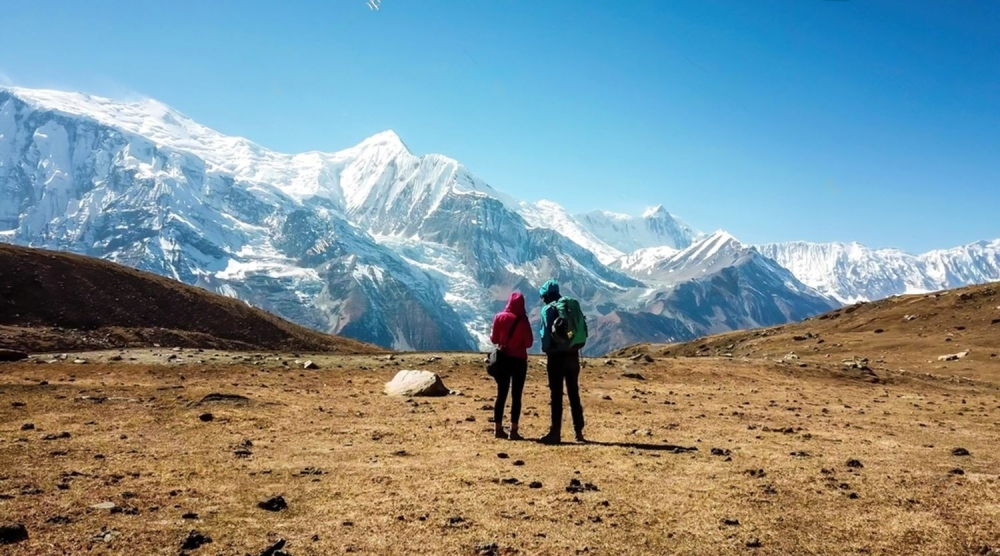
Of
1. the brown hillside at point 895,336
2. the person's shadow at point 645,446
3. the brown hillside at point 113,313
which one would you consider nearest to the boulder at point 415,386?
the person's shadow at point 645,446

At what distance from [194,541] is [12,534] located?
217cm

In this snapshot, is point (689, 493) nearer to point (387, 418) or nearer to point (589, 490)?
point (589, 490)

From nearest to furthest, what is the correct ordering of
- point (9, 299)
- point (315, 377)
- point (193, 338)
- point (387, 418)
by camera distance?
point (387, 418), point (315, 377), point (9, 299), point (193, 338)

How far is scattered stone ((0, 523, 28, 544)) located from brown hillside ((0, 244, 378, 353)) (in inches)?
1344

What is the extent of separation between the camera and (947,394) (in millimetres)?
26906

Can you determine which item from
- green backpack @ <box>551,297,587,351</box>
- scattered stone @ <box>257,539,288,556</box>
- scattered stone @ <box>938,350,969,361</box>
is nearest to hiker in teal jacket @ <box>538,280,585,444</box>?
green backpack @ <box>551,297,587,351</box>

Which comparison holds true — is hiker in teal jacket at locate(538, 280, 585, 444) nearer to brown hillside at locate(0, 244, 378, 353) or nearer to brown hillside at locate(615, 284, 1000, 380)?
brown hillside at locate(615, 284, 1000, 380)

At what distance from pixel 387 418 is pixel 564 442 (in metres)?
5.65

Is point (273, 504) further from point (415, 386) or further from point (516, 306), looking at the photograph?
point (415, 386)

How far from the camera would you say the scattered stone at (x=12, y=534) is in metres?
7.24

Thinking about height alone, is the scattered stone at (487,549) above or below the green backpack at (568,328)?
below

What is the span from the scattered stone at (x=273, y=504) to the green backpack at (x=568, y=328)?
8.16 metres

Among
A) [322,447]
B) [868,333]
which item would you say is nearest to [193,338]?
[322,447]

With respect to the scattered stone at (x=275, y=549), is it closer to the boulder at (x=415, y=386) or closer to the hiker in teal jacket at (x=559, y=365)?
the hiker in teal jacket at (x=559, y=365)
